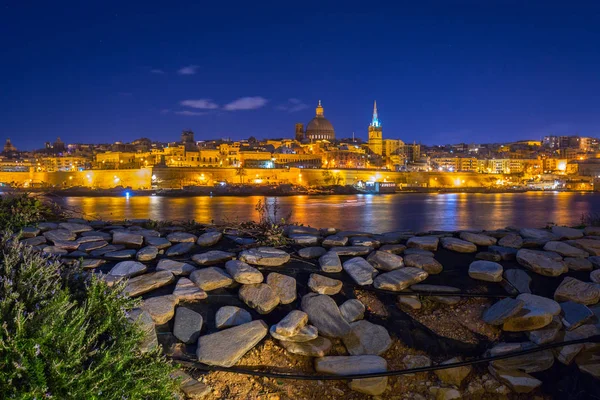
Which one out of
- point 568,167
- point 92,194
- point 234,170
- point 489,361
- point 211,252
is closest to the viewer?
point 489,361

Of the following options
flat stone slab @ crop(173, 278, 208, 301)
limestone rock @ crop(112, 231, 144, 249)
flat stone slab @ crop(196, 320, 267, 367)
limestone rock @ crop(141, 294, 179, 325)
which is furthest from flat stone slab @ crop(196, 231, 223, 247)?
flat stone slab @ crop(196, 320, 267, 367)

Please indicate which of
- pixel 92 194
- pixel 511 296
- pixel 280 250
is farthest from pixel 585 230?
pixel 92 194

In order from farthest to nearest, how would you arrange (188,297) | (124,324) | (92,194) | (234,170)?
(234,170) → (92,194) → (188,297) → (124,324)

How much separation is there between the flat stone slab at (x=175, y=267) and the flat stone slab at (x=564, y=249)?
3262mm

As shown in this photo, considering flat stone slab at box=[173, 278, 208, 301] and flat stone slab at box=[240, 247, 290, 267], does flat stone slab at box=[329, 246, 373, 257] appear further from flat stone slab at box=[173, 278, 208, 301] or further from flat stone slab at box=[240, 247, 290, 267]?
flat stone slab at box=[173, 278, 208, 301]

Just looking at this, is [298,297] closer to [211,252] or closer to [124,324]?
[211,252]

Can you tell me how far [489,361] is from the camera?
9.05ft

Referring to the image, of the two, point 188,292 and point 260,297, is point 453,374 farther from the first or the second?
point 188,292

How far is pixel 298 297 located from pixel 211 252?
99 centimetres

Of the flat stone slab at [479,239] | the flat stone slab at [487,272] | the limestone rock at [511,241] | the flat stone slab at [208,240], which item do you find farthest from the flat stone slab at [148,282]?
the limestone rock at [511,241]

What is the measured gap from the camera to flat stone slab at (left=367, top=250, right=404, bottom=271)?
3592 mm

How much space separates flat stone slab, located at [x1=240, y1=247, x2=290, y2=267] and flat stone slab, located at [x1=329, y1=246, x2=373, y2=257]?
50 cm

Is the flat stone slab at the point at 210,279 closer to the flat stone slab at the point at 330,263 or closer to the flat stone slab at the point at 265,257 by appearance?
the flat stone slab at the point at 265,257

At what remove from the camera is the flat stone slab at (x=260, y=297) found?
2.97m
